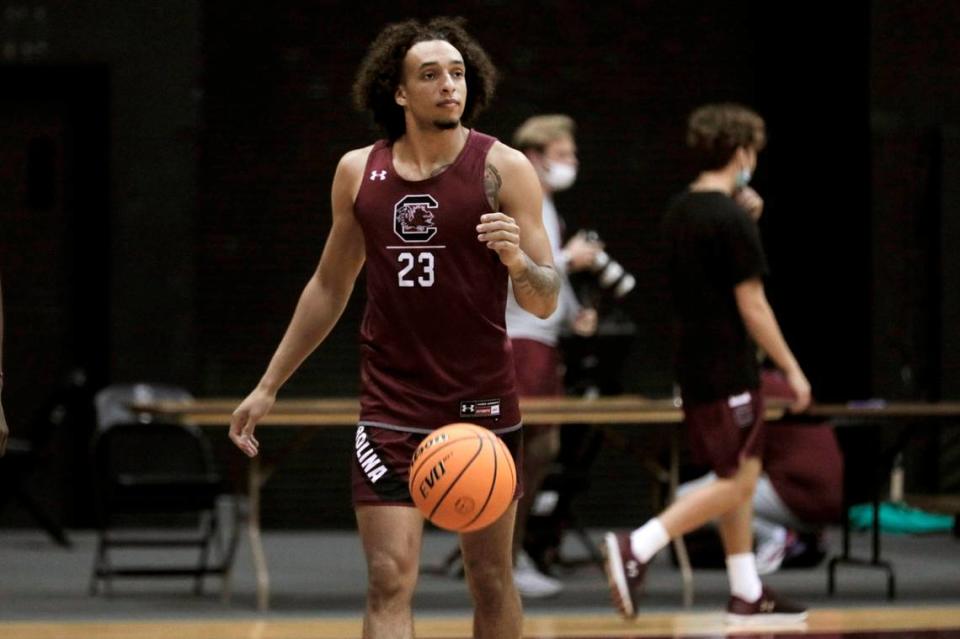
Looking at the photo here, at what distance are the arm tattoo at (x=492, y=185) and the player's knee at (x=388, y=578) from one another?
917 mm

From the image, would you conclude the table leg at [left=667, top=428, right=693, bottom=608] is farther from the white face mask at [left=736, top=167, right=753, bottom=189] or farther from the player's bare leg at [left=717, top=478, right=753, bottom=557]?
the white face mask at [left=736, top=167, right=753, bottom=189]

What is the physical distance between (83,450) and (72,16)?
8.76 feet

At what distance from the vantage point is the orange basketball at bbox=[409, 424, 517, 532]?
4.20m

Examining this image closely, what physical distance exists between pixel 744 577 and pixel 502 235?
3.25 metres

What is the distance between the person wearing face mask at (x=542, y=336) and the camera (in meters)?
7.90

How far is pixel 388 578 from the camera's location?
4324 mm

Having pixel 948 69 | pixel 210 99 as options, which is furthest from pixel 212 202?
pixel 948 69

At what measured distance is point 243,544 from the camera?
10469 millimetres

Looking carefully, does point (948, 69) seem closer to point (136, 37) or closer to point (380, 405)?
point (136, 37)

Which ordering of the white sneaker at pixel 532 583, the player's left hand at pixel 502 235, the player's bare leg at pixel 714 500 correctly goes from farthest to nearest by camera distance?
the white sneaker at pixel 532 583
the player's bare leg at pixel 714 500
the player's left hand at pixel 502 235

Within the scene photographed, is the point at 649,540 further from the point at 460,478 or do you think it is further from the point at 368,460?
the point at 460,478

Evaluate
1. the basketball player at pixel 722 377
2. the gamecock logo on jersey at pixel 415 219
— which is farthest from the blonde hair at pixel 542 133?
the gamecock logo on jersey at pixel 415 219

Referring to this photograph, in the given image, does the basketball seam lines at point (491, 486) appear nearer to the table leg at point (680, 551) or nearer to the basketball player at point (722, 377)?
the basketball player at point (722, 377)

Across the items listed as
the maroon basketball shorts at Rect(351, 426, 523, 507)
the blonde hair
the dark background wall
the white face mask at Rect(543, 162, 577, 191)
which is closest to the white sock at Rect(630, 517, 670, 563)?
the white face mask at Rect(543, 162, 577, 191)
